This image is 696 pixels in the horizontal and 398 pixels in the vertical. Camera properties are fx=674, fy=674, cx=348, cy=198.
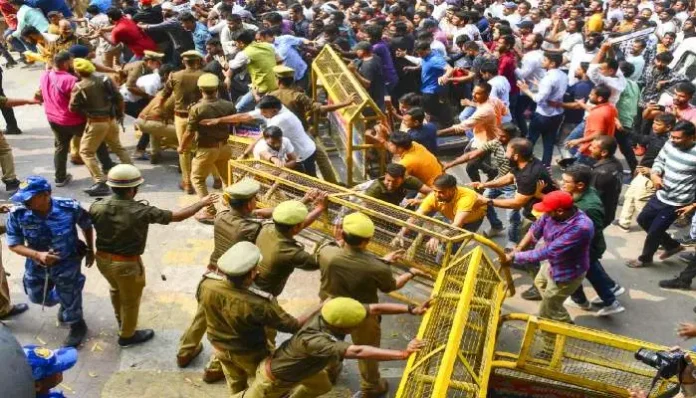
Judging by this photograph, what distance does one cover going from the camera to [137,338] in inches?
229

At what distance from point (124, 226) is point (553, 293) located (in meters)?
3.58

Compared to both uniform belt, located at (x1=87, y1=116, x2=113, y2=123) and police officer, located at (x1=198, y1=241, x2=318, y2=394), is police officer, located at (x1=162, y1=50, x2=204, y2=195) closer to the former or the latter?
uniform belt, located at (x1=87, y1=116, x2=113, y2=123)

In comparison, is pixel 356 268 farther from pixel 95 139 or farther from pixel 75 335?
pixel 95 139

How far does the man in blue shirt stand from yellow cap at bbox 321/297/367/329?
358cm

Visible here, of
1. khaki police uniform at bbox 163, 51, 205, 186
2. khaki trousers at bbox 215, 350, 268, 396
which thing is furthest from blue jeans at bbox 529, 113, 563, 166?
khaki trousers at bbox 215, 350, 268, 396

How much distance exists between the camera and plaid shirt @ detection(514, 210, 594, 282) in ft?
17.8

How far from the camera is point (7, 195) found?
829cm

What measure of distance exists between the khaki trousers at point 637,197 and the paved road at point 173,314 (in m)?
0.20

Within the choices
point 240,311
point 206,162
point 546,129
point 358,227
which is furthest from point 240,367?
point 546,129

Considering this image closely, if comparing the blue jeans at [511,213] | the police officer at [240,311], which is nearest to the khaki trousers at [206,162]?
the blue jeans at [511,213]

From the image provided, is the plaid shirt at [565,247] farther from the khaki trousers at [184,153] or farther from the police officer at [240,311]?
the khaki trousers at [184,153]

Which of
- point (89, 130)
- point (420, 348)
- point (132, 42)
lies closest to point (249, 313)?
point (420, 348)

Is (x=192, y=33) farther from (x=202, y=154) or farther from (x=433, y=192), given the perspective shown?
(x=433, y=192)

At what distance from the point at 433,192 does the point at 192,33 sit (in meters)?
6.43
